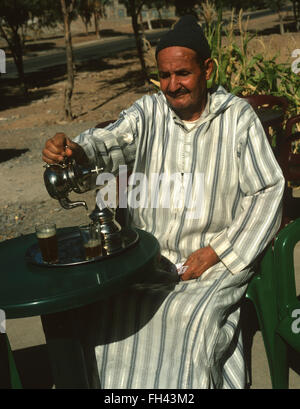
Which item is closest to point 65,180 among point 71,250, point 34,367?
point 71,250

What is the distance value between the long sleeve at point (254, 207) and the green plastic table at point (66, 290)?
408mm

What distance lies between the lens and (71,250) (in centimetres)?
230

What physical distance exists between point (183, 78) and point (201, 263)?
84 centimetres

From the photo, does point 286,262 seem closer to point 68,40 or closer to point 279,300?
point 279,300

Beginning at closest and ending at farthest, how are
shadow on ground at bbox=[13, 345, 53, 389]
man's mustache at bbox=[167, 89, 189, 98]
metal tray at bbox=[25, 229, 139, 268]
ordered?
1. metal tray at bbox=[25, 229, 139, 268]
2. man's mustache at bbox=[167, 89, 189, 98]
3. shadow on ground at bbox=[13, 345, 53, 389]

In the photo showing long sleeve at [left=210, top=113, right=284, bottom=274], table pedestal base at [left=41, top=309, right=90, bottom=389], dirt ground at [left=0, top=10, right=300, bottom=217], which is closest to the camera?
table pedestal base at [left=41, top=309, right=90, bottom=389]

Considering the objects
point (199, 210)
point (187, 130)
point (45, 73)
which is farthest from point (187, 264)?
point (45, 73)

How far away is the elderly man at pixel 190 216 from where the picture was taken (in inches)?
89.5

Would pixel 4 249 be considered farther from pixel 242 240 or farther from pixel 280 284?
pixel 280 284

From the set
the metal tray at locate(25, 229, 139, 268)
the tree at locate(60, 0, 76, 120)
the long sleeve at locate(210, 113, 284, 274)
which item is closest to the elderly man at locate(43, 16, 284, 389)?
the long sleeve at locate(210, 113, 284, 274)

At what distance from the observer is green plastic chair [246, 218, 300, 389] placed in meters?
2.33

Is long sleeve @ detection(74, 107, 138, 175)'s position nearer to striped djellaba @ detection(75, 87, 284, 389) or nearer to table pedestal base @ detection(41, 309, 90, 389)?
striped djellaba @ detection(75, 87, 284, 389)

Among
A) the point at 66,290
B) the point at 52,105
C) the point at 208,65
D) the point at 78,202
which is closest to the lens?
the point at 66,290

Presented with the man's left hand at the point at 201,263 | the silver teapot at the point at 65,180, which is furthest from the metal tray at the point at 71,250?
the man's left hand at the point at 201,263
